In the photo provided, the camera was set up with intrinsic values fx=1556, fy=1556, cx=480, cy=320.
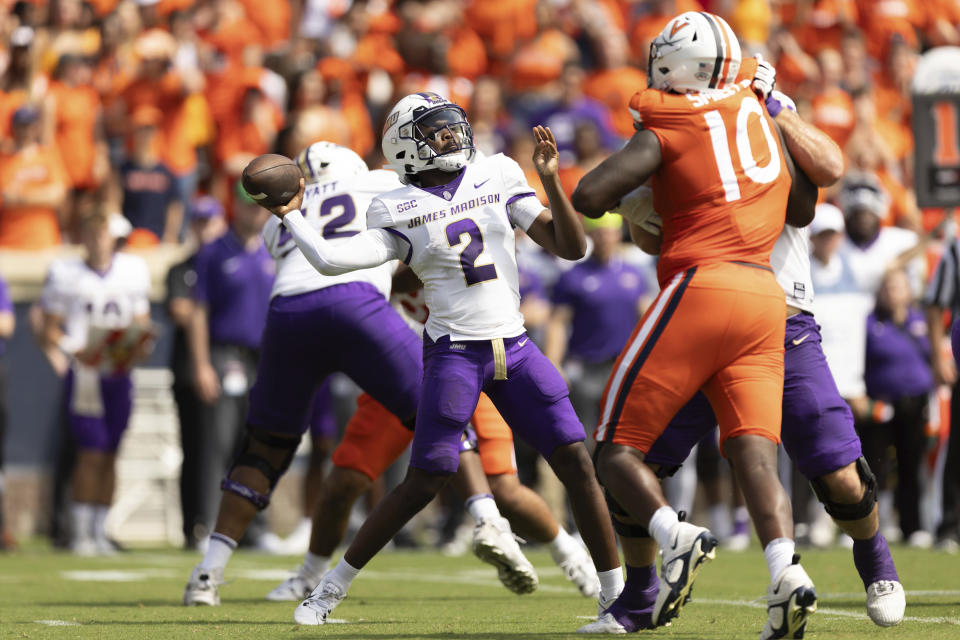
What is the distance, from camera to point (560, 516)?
1248cm

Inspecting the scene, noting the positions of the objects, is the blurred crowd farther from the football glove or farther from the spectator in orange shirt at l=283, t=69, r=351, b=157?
the football glove

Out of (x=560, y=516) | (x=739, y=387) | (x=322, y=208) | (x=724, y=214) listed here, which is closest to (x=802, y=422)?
(x=739, y=387)

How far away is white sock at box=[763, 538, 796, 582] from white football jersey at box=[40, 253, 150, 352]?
7.19 metres

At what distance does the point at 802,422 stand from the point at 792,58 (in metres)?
11.1

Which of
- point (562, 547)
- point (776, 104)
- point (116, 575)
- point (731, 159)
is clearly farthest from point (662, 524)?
point (116, 575)

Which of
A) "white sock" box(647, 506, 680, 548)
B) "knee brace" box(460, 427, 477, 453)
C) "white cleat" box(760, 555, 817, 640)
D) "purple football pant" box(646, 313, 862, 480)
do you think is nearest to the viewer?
"white cleat" box(760, 555, 817, 640)

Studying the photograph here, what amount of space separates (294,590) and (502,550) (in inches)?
57.4

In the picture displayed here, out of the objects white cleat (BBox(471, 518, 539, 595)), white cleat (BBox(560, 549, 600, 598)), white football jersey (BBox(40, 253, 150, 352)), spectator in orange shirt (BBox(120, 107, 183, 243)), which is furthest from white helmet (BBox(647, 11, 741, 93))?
spectator in orange shirt (BBox(120, 107, 183, 243))

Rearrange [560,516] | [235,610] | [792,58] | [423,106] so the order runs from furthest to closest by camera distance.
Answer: [792,58]
[560,516]
[235,610]
[423,106]

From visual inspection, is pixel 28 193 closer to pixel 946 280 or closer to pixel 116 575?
pixel 116 575

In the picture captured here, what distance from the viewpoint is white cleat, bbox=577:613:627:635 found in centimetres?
542

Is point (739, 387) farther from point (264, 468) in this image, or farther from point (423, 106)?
point (264, 468)

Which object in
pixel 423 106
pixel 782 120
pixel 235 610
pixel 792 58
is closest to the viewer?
pixel 782 120

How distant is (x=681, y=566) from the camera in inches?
185
